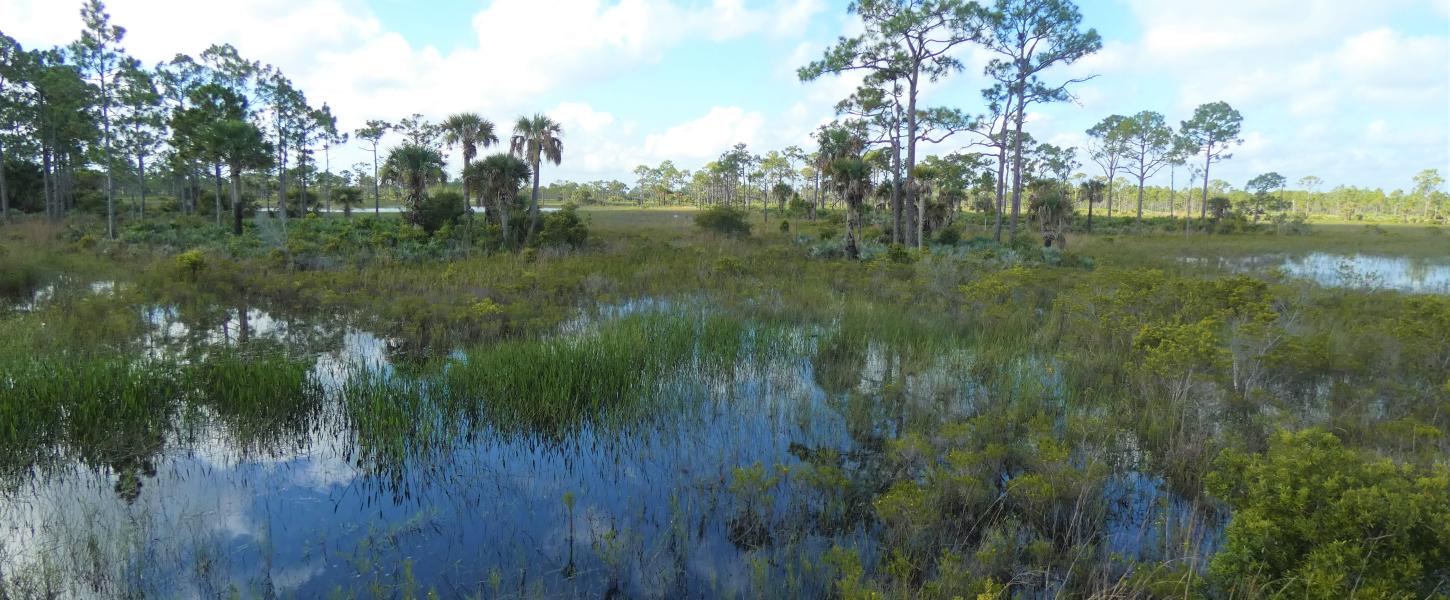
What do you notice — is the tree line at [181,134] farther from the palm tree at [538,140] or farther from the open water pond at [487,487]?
the open water pond at [487,487]

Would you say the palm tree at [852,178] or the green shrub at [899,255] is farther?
the palm tree at [852,178]

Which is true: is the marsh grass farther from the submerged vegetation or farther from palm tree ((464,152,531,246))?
palm tree ((464,152,531,246))

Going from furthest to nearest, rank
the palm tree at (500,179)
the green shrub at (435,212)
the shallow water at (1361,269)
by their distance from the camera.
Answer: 1. the green shrub at (435,212)
2. the palm tree at (500,179)
3. the shallow water at (1361,269)

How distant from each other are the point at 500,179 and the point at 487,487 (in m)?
23.1

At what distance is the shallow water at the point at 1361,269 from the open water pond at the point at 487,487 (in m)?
14.1

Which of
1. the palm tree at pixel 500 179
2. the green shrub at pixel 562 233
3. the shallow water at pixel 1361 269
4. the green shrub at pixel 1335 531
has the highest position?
the palm tree at pixel 500 179

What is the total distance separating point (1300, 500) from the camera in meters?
3.14

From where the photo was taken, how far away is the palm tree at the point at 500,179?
84.2ft

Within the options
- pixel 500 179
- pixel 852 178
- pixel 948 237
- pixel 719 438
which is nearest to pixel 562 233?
pixel 500 179

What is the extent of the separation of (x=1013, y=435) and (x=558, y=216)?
2347cm

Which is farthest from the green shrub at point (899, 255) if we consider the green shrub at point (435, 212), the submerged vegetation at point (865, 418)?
the green shrub at point (435, 212)

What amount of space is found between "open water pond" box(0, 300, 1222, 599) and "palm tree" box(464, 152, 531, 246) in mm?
18918

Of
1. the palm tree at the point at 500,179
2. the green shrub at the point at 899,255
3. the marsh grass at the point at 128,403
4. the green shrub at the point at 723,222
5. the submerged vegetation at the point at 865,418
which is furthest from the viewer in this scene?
the green shrub at the point at 723,222

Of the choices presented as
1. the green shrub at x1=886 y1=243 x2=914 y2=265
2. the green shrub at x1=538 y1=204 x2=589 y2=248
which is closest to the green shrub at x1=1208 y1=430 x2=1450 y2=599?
the green shrub at x1=886 y1=243 x2=914 y2=265
